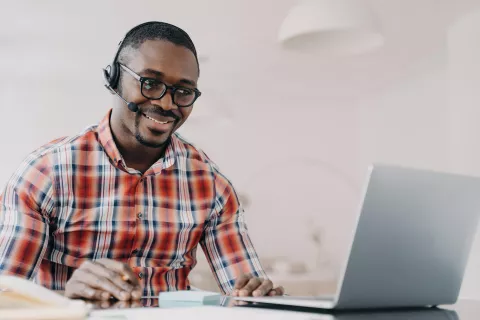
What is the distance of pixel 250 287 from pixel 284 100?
2.91 meters

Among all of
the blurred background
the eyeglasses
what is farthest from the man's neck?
the blurred background

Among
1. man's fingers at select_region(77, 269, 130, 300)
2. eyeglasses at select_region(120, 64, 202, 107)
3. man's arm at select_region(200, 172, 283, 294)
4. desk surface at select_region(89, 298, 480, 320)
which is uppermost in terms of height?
eyeglasses at select_region(120, 64, 202, 107)

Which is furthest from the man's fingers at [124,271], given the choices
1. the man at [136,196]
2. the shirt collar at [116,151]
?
the shirt collar at [116,151]

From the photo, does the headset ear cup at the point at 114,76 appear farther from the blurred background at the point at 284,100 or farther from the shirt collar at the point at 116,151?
the blurred background at the point at 284,100

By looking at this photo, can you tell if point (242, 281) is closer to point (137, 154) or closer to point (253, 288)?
point (253, 288)

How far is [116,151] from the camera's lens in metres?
1.62

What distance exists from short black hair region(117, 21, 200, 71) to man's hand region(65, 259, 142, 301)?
774mm

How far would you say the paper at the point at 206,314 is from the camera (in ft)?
2.49

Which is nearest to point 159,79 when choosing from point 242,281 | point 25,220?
point 25,220

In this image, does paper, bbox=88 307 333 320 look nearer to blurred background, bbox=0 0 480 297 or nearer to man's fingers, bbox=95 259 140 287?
man's fingers, bbox=95 259 140 287

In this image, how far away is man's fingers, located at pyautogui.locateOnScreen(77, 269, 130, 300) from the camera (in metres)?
1.03

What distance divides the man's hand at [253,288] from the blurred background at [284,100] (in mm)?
2110

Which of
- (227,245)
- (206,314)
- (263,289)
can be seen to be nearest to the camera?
(206,314)

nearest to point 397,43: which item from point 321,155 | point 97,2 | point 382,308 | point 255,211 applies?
point 321,155
